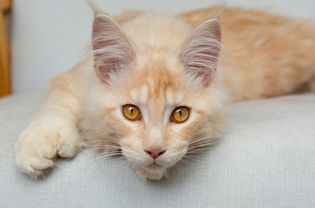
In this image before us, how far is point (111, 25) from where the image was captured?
3.81 ft

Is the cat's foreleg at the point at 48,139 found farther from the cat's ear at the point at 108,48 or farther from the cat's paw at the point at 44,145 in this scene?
the cat's ear at the point at 108,48

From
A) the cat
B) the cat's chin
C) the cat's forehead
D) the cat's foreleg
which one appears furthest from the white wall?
the cat's chin

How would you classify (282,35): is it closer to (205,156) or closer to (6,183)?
(205,156)

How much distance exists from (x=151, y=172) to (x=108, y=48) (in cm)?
32

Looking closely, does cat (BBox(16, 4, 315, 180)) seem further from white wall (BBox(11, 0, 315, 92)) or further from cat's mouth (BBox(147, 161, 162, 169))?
white wall (BBox(11, 0, 315, 92))

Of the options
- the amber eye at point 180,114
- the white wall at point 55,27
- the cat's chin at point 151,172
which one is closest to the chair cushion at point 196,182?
the cat's chin at point 151,172

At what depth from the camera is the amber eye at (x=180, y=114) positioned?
1.17 m

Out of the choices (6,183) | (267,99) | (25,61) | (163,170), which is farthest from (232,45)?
(25,61)

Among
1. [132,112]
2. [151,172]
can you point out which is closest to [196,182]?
[151,172]

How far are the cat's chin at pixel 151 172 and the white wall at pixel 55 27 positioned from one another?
1.32 metres

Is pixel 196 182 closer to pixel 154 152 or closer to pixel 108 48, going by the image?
pixel 154 152

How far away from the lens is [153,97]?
45.2 inches

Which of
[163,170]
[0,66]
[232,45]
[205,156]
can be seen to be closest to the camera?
[163,170]

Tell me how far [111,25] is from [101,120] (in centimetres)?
23
